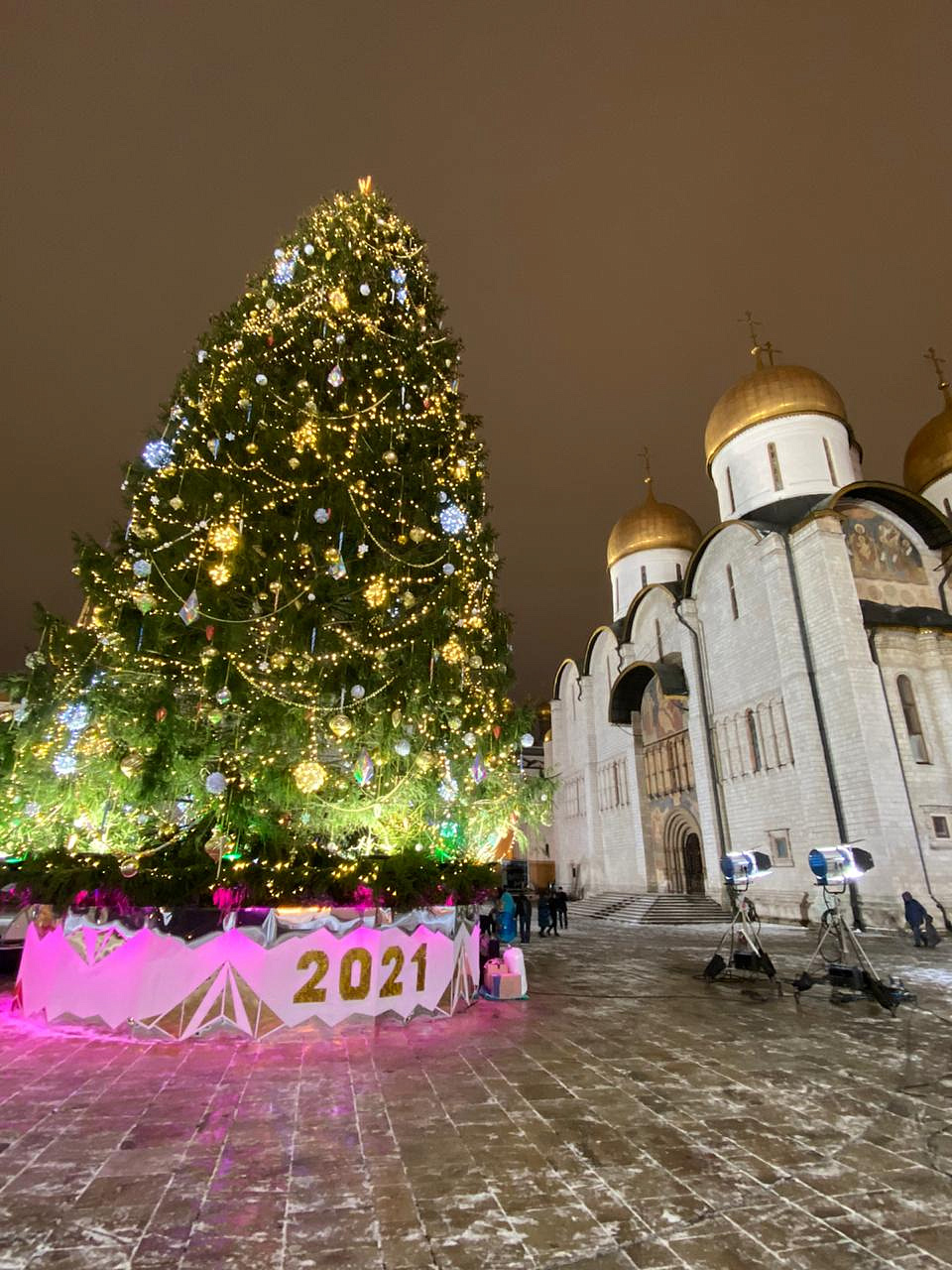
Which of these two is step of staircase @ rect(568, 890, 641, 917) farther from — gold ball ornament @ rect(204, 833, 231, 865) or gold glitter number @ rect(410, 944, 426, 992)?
gold ball ornament @ rect(204, 833, 231, 865)

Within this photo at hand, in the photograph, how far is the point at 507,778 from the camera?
7516 millimetres

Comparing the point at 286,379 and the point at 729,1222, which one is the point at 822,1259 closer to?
the point at 729,1222

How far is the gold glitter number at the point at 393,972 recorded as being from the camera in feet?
21.0

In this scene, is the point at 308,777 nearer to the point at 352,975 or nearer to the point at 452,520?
the point at 352,975

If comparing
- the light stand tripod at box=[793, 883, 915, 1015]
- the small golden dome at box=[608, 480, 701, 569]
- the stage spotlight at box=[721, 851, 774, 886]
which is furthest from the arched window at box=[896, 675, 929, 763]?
the small golden dome at box=[608, 480, 701, 569]

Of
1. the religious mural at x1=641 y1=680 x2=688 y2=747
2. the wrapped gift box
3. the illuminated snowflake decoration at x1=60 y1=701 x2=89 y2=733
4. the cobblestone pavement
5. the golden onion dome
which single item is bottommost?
the cobblestone pavement

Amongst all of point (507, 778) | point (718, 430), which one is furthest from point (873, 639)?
point (507, 778)

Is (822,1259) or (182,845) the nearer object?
(822,1259)

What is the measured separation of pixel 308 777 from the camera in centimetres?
600

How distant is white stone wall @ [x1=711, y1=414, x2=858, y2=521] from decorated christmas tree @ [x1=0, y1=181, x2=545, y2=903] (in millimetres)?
Result: 20321

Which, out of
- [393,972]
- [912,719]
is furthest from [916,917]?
[393,972]

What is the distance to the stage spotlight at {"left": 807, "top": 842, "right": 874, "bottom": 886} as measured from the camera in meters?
7.72

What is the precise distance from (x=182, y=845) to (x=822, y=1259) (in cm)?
576

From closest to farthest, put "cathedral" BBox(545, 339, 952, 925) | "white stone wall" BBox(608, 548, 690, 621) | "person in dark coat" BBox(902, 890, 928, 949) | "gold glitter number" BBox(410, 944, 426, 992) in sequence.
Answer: "gold glitter number" BBox(410, 944, 426, 992), "person in dark coat" BBox(902, 890, 928, 949), "cathedral" BBox(545, 339, 952, 925), "white stone wall" BBox(608, 548, 690, 621)
